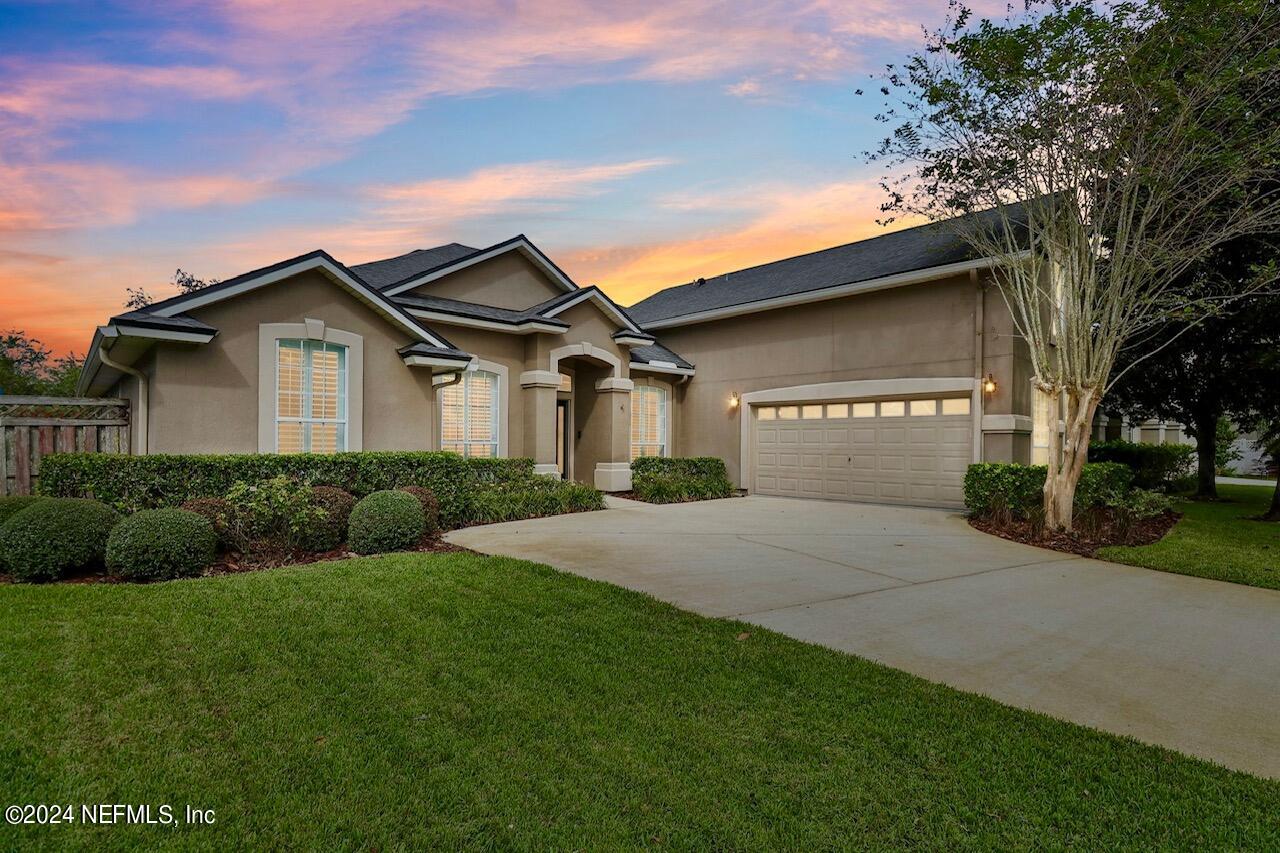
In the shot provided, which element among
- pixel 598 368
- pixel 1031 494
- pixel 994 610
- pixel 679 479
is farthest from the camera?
pixel 598 368

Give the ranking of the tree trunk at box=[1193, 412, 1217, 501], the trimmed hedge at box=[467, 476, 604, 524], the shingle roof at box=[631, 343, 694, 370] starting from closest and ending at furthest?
the trimmed hedge at box=[467, 476, 604, 524] → the shingle roof at box=[631, 343, 694, 370] → the tree trunk at box=[1193, 412, 1217, 501]

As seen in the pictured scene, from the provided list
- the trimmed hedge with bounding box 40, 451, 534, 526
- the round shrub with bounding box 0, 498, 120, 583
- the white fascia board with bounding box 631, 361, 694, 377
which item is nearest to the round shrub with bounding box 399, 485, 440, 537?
the trimmed hedge with bounding box 40, 451, 534, 526

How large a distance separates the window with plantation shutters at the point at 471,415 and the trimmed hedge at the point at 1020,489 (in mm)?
9560

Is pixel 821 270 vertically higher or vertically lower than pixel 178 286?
lower

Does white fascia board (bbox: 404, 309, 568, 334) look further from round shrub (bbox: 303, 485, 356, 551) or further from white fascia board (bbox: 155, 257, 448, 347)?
round shrub (bbox: 303, 485, 356, 551)

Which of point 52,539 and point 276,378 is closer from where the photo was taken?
point 52,539

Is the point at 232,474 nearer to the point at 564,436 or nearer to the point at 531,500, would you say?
the point at 531,500

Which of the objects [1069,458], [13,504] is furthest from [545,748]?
[1069,458]

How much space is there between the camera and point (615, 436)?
15.7 m

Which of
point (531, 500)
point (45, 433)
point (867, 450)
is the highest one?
point (45, 433)

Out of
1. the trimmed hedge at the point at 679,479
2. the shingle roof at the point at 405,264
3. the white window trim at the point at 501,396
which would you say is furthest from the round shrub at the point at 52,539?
the trimmed hedge at the point at 679,479

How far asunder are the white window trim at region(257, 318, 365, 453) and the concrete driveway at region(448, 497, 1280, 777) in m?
2.88

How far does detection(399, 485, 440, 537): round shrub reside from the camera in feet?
29.4

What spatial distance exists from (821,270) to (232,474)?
13830 mm
